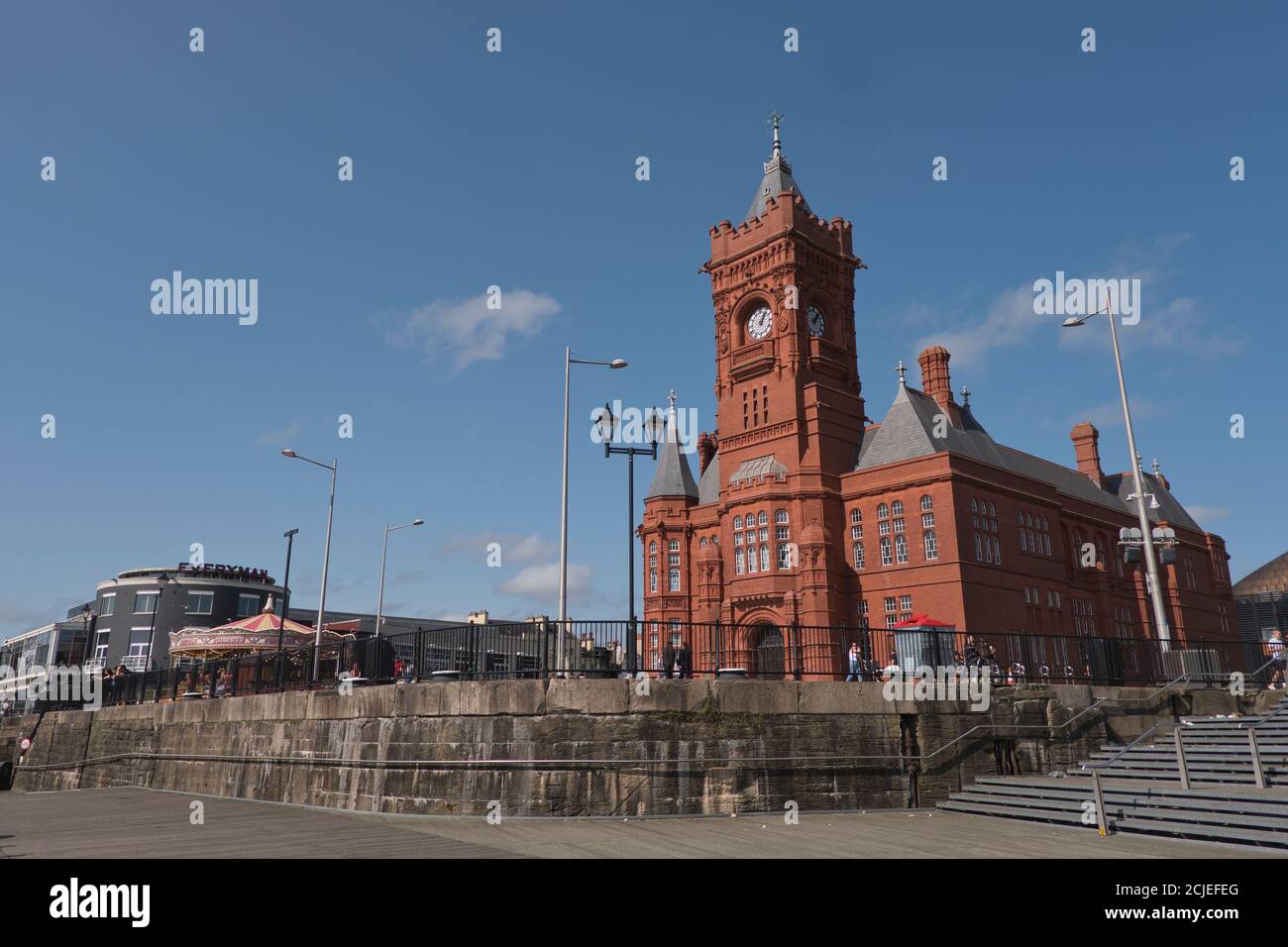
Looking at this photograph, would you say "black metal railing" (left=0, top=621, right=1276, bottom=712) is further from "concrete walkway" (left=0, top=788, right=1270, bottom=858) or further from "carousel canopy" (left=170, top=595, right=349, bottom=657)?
"concrete walkway" (left=0, top=788, right=1270, bottom=858)

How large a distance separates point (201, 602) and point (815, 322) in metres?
56.5

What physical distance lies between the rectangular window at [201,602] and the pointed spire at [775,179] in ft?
180

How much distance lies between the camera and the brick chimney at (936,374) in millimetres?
47812

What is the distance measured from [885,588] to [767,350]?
1380cm

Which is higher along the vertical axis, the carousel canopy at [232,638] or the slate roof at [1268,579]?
the slate roof at [1268,579]

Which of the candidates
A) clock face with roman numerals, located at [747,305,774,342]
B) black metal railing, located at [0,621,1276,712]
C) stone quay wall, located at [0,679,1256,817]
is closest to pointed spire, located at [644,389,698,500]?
clock face with roman numerals, located at [747,305,774,342]

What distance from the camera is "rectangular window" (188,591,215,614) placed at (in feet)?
226

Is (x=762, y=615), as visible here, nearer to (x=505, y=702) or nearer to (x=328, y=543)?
(x=328, y=543)

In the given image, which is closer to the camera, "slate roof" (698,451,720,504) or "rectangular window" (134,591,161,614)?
"slate roof" (698,451,720,504)

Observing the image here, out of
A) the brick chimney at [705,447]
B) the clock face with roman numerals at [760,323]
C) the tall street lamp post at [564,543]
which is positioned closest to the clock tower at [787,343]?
the clock face with roman numerals at [760,323]

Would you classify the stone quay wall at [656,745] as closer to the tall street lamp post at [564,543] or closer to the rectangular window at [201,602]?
the tall street lamp post at [564,543]

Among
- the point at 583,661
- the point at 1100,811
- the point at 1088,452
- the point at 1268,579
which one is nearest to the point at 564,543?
the point at 583,661

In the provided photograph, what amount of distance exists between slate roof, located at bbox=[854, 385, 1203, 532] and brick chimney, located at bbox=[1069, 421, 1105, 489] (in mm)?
1855
